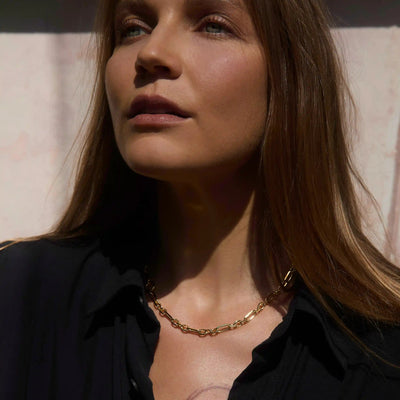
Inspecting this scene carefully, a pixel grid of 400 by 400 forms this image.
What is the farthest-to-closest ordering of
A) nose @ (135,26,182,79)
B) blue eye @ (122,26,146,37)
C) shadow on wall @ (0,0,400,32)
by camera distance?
shadow on wall @ (0,0,400,32) < blue eye @ (122,26,146,37) < nose @ (135,26,182,79)

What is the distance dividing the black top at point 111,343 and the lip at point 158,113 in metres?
0.32

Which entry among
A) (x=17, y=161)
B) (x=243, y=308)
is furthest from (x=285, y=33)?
(x=17, y=161)

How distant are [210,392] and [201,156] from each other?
0.42 meters

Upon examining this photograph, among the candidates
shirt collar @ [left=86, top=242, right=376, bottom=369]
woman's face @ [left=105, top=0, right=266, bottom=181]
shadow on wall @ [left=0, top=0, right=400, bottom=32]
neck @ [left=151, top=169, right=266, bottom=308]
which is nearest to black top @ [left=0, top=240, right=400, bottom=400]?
shirt collar @ [left=86, top=242, right=376, bottom=369]

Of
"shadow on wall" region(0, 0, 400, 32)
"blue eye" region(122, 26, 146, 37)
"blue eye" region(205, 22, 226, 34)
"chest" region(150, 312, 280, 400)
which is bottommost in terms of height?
"chest" region(150, 312, 280, 400)

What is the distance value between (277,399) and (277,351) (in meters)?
0.09

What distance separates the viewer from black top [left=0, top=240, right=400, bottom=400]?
0.94 meters

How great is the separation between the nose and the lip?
0.05 meters

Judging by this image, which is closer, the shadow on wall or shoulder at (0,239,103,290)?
shoulder at (0,239,103,290)

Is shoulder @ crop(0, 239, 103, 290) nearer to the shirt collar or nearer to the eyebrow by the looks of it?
the shirt collar

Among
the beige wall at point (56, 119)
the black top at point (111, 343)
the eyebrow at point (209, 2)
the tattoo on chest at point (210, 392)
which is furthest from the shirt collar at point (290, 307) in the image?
the beige wall at point (56, 119)

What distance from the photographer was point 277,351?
0.97 meters

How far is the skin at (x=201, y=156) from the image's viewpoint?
3.10 feet

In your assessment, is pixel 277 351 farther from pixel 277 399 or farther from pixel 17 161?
pixel 17 161
